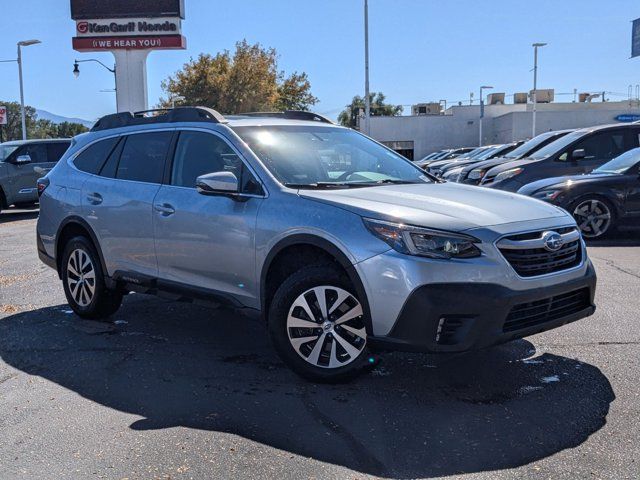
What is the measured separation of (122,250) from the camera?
226 inches

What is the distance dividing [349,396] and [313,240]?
100cm

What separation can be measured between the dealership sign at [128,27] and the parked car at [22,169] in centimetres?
1451

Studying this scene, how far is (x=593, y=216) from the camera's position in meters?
10.2

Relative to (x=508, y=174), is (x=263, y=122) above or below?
above

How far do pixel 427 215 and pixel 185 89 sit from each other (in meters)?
42.4

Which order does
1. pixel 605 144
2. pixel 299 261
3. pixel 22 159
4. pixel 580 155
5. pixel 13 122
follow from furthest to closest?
pixel 13 122, pixel 22 159, pixel 605 144, pixel 580 155, pixel 299 261

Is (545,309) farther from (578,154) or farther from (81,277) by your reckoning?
(578,154)

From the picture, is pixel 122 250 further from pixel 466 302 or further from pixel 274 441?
pixel 466 302

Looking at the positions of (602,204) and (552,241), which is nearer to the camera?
(552,241)

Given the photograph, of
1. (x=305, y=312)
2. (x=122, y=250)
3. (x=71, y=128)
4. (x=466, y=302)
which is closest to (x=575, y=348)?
(x=466, y=302)

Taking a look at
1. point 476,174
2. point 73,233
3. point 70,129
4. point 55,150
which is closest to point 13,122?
point 70,129

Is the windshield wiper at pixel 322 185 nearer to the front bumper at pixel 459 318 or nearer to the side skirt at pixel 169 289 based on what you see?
the side skirt at pixel 169 289

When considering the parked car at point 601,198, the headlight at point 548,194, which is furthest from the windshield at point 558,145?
the headlight at point 548,194

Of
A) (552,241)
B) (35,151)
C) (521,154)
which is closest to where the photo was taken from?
(552,241)
